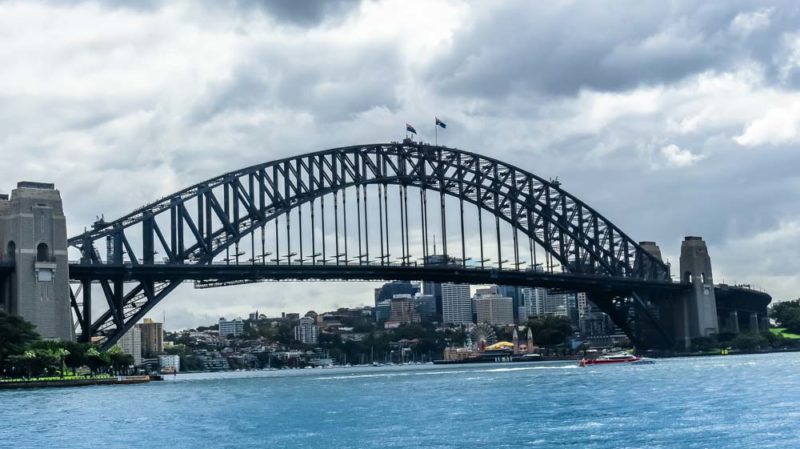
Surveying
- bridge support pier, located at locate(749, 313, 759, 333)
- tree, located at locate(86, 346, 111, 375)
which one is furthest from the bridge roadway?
bridge support pier, located at locate(749, 313, 759, 333)

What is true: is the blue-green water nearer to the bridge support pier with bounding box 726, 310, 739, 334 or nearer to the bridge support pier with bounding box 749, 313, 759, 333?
the bridge support pier with bounding box 726, 310, 739, 334

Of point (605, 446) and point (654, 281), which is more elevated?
point (654, 281)

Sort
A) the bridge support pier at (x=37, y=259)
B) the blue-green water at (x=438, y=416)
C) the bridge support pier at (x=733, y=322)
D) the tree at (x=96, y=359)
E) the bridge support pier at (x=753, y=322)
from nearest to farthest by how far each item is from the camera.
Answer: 1. the blue-green water at (x=438, y=416)
2. the tree at (x=96, y=359)
3. the bridge support pier at (x=37, y=259)
4. the bridge support pier at (x=733, y=322)
5. the bridge support pier at (x=753, y=322)

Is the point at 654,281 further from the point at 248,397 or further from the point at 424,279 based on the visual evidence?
the point at 248,397

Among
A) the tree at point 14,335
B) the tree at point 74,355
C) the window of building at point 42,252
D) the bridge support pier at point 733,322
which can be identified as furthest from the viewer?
the bridge support pier at point 733,322

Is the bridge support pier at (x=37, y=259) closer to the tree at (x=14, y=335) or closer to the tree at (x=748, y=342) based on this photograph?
the tree at (x=14, y=335)

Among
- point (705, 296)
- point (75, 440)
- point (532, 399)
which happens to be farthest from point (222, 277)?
point (705, 296)

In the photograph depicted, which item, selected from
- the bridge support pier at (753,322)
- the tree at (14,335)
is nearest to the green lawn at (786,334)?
the bridge support pier at (753,322)
